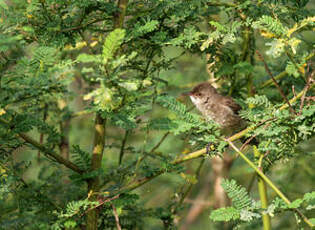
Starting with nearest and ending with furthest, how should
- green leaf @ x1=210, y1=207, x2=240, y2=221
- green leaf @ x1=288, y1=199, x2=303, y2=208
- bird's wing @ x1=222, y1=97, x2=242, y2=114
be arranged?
green leaf @ x1=288, y1=199, x2=303, y2=208 < green leaf @ x1=210, y1=207, x2=240, y2=221 < bird's wing @ x1=222, y1=97, x2=242, y2=114

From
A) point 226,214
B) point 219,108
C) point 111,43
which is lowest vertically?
point 219,108

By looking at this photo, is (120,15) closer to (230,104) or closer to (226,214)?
(226,214)

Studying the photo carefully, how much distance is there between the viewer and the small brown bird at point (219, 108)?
3746mm

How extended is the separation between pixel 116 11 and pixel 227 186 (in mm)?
1149

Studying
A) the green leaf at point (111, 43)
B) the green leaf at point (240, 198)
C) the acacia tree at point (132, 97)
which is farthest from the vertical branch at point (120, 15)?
the green leaf at point (240, 198)

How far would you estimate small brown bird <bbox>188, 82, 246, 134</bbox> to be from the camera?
375 centimetres

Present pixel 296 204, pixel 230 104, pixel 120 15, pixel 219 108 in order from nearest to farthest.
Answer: pixel 296 204 < pixel 120 15 < pixel 230 104 < pixel 219 108

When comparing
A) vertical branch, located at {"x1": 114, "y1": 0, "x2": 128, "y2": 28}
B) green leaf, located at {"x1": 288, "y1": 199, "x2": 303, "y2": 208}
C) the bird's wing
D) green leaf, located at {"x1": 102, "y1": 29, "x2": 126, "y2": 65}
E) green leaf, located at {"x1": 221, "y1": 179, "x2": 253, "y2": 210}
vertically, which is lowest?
the bird's wing

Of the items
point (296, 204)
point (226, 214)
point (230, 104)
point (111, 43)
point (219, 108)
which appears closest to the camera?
point (111, 43)

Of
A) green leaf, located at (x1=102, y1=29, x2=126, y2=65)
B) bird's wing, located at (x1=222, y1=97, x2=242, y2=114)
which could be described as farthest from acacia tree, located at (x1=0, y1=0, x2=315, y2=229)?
bird's wing, located at (x1=222, y1=97, x2=242, y2=114)

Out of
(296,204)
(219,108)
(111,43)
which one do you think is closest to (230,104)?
(219,108)

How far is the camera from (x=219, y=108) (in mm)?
3801

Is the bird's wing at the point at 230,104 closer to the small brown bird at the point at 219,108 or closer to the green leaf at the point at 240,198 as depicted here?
the small brown bird at the point at 219,108

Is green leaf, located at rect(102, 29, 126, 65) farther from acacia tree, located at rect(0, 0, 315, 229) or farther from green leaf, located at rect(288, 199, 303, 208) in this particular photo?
green leaf, located at rect(288, 199, 303, 208)
